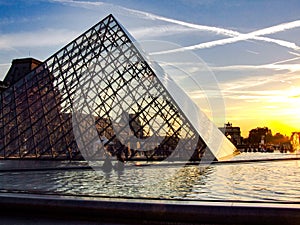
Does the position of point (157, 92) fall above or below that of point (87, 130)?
above

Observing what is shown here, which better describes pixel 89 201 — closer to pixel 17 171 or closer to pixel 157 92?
pixel 17 171

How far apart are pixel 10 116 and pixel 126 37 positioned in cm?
691

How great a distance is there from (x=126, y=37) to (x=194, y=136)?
6759 millimetres

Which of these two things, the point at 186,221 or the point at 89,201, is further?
the point at 89,201

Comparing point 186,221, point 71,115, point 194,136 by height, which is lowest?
point 186,221

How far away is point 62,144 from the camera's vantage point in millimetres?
16938

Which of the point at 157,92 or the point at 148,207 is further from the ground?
the point at 157,92

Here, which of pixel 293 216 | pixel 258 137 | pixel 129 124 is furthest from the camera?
pixel 258 137

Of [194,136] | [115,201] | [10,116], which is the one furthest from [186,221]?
[10,116]

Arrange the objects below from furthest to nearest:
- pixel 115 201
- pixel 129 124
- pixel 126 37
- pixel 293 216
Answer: pixel 126 37 < pixel 129 124 < pixel 115 201 < pixel 293 216

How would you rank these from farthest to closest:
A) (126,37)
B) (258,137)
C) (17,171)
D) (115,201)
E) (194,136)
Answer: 1. (258,137)
2. (126,37)
3. (194,136)
4. (17,171)
5. (115,201)

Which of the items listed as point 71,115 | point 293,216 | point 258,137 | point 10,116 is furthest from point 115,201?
point 258,137

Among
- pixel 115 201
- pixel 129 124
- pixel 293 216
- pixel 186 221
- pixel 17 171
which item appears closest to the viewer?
pixel 293 216

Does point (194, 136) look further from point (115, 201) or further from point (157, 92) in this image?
point (115, 201)
